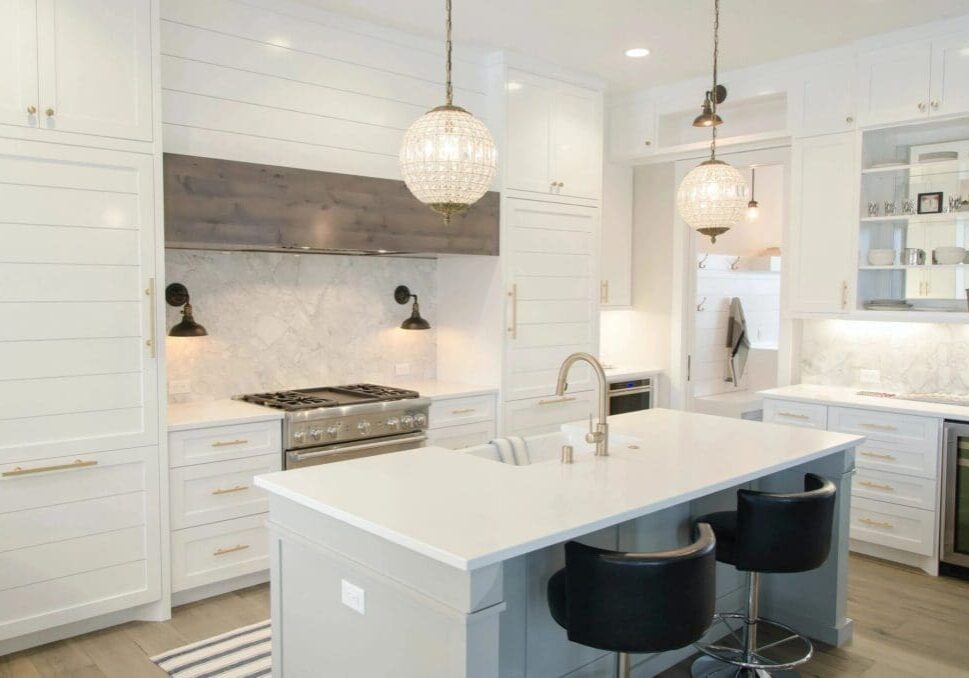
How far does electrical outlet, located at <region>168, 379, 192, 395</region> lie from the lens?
13.1 ft

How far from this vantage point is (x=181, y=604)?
3.65m

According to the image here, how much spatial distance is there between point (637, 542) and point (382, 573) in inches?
43.8

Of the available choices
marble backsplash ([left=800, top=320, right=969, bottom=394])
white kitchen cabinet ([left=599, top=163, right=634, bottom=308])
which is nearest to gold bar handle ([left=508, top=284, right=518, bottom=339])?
white kitchen cabinet ([left=599, top=163, right=634, bottom=308])

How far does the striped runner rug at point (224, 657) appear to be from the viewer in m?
3.05

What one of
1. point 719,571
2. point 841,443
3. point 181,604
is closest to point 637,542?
point 719,571

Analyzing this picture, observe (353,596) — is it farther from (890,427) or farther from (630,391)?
(630,391)

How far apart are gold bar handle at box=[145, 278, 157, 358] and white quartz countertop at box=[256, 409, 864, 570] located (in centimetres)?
116

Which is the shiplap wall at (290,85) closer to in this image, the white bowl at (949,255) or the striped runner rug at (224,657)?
the striped runner rug at (224,657)

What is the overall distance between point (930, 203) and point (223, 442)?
13.6 ft

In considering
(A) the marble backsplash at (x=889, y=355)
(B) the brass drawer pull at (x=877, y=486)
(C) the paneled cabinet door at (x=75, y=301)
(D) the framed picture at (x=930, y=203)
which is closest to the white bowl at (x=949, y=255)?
(D) the framed picture at (x=930, y=203)

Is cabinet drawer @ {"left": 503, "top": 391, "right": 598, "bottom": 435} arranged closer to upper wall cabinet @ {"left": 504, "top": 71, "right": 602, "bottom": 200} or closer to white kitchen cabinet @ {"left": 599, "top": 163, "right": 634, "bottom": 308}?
white kitchen cabinet @ {"left": 599, "top": 163, "right": 634, "bottom": 308}

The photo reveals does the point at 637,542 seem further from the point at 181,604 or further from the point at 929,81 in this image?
the point at 929,81

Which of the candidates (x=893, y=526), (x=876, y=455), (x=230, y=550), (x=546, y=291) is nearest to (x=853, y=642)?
(x=893, y=526)

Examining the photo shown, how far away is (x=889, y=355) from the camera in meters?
4.85
